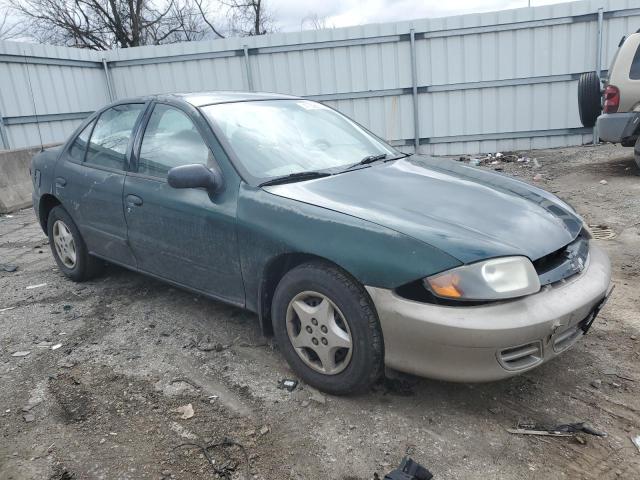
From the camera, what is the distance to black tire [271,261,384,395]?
8.24 ft

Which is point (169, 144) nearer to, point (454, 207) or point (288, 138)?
point (288, 138)

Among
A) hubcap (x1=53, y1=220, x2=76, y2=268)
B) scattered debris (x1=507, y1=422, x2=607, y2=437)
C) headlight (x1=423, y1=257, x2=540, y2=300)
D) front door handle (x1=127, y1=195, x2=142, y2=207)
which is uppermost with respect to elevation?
front door handle (x1=127, y1=195, x2=142, y2=207)

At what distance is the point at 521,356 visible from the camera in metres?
2.38

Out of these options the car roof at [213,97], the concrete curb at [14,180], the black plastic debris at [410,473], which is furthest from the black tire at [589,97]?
the concrete curb at [14,180]

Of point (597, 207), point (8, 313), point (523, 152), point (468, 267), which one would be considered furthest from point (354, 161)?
point (523, 152)

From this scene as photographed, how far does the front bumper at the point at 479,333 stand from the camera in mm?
2287

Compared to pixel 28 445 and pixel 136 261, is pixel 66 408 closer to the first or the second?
pixel 28 445

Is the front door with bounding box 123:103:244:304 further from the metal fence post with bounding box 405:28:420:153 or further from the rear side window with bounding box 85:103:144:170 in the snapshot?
the metal fence post with bounding box 405:28:420:153

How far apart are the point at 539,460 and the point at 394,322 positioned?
2.78 ft

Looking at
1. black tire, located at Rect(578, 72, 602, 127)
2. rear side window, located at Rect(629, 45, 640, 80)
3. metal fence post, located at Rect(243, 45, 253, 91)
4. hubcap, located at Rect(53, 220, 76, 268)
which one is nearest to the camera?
hubcap, located at Rect(53, 220, 76, 268)

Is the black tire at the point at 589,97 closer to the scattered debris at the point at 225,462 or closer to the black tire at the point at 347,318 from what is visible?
the black tire at the point at 347,318

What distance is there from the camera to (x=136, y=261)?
386 cm

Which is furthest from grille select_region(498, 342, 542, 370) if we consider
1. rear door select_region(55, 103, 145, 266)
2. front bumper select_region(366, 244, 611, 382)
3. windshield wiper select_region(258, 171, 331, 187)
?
rear door select_region(55, 103, 145, 266)

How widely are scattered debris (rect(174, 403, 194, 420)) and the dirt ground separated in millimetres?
29
